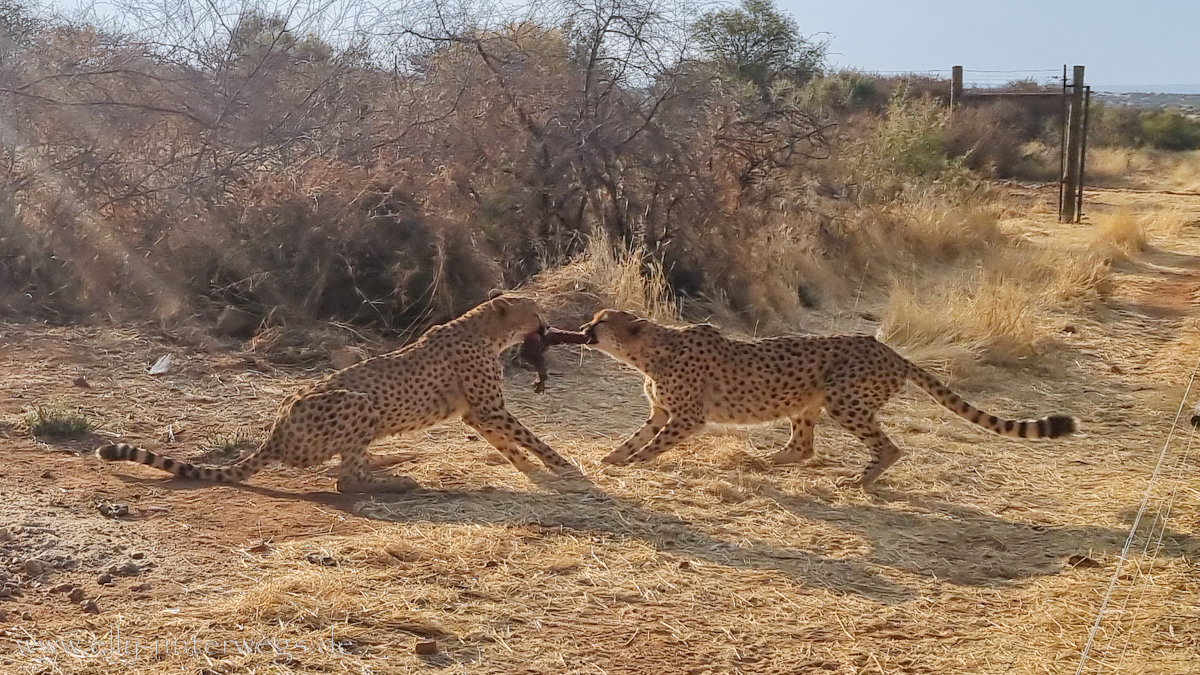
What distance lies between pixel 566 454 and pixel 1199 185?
21837mm

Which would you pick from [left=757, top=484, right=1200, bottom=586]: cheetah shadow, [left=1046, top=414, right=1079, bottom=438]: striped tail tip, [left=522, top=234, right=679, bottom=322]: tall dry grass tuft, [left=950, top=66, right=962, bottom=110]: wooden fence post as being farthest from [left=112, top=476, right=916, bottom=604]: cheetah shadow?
[left=950, top=66, right=962, bottom=110]: wooden fence post

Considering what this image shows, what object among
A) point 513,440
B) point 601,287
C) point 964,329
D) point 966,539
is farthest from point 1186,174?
point 513,440

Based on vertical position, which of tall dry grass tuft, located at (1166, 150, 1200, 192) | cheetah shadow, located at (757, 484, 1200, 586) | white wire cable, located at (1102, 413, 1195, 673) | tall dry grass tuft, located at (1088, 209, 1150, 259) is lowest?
cheetah shadow, located at (757, 484, 1200, 586)

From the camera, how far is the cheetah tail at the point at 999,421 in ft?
17.6

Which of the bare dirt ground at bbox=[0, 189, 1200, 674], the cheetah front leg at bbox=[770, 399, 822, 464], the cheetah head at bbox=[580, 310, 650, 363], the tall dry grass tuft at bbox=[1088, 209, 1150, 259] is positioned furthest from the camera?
the tall dry grass tuft at bbox=[1088, 209, 1150, 259]

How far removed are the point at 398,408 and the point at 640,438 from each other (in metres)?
1.19

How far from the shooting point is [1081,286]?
35.1 ft

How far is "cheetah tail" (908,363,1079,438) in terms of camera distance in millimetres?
5355

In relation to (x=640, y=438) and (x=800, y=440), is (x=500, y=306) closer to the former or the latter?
(x=640, y=438)

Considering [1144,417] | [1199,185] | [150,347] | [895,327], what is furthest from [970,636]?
[1199,185]

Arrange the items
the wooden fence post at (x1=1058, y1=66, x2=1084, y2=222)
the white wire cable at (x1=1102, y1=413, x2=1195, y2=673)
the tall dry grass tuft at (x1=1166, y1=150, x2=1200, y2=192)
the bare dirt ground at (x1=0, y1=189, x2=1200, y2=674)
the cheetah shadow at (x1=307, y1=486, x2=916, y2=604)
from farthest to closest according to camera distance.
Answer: the tall dry grass tuft at (x1=1166, y1=150, x2=1200, y2=192)
the wooden fence post at (x1=1058, y1=66, x2=1084, y2=222)
the cheetah shadow at (x1=307, y1=486, x2=916, y2=604)
the white wire cable at (x1=1102, y1=413, x2=1195, y2=673)
the bare dirt ground at (x1=0, y1=189, x2=1200, y2=674)

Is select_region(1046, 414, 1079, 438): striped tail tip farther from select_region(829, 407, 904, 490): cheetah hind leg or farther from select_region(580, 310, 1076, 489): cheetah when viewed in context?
select_region(829, 407, 904, 490): cheetah hind leg

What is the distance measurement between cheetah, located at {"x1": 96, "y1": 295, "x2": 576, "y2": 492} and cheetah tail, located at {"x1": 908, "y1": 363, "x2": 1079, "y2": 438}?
5.63 ft

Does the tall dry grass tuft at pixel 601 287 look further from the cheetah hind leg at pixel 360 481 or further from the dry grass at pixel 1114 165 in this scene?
the dry grass at pixel 1114 165
